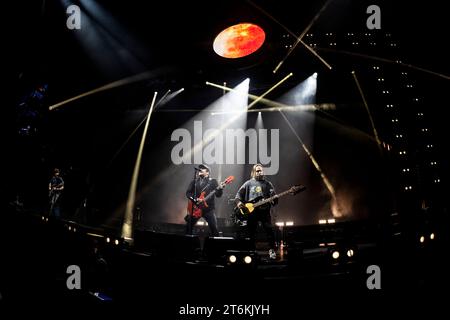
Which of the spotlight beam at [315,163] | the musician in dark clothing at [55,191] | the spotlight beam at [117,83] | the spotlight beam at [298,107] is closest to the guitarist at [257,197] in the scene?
the spotlight beam at [298,107]

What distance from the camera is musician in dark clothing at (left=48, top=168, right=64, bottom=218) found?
28.1 ft

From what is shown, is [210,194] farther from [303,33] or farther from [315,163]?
[315,163]

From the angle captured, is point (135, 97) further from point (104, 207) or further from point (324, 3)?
point (324, 3)

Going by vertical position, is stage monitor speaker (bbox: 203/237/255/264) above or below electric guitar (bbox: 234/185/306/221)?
below

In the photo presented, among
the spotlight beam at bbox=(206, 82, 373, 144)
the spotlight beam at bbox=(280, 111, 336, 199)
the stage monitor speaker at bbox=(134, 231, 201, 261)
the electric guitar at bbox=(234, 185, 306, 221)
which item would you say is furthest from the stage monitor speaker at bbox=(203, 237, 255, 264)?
the spotlight beam at bbox=(280, 111, 336, 199)

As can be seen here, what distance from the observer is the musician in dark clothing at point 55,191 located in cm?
858

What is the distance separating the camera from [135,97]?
866 cm

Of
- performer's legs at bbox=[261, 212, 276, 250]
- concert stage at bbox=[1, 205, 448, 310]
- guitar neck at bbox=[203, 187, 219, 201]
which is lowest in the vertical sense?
concert stage at bbox=[1, 205, 448, 310]

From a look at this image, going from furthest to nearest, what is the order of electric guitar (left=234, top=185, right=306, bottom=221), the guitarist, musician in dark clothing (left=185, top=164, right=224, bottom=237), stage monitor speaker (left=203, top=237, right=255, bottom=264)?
musician in dark clothing (left=185, top=164, right=224, bottom=237) < electric guitar (left=234, top=185, right=306, bottom=221) < the guitarist < stage monitor speaker (left=203, top=237, right=255, bottom=264)

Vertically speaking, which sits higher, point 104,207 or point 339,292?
point 104,207

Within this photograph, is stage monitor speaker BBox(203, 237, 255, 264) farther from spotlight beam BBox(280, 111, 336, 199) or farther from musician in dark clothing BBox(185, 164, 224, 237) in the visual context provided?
spotlight beam BBox(280, 111, 336, 199)

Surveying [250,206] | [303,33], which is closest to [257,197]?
[250,206]
